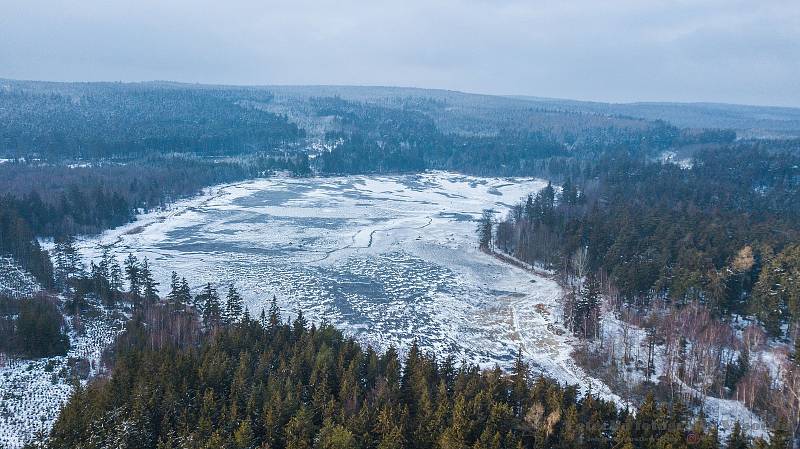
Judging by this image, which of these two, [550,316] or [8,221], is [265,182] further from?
[550,316]

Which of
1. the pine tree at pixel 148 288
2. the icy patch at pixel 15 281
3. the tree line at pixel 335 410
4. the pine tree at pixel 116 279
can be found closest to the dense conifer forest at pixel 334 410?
the tree line at pixel 335 410

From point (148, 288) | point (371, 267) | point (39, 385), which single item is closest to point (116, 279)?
point (148, 288)

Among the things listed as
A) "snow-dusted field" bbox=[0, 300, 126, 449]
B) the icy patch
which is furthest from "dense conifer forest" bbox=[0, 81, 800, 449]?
"snow-dusted field" bbox=[0, 300, 126, 449]

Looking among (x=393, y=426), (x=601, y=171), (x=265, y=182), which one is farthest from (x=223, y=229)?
(x=601, y=171)

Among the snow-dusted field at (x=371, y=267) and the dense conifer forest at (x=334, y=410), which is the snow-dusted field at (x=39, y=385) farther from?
the snow-dusted field at (x=371, y=267)

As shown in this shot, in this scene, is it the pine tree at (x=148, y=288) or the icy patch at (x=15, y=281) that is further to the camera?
the icy patch at (x=15, y=281)

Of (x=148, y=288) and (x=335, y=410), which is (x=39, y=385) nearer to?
(x=148, y=288)

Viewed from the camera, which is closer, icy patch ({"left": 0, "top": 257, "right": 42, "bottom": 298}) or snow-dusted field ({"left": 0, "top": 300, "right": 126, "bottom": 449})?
snow-dusted field ({"left": 0, "top": 300, "right": 126, "bottom": 449})

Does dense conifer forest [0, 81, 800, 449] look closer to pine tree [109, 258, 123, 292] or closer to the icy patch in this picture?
pine tree [109, 258, 123, 292]

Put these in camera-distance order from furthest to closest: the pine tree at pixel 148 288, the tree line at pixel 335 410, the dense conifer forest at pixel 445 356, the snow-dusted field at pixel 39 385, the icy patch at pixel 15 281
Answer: the icy patch at pixel 15 281 < the pine tree at pixel 148 288 < the snow-dusted field at pixel 39 385 < the dense conifer forest at pixel 445 356 < the tree line at pixel 335 410

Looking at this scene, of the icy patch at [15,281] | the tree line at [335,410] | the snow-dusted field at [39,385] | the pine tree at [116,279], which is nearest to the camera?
the tree line at [335,410]
